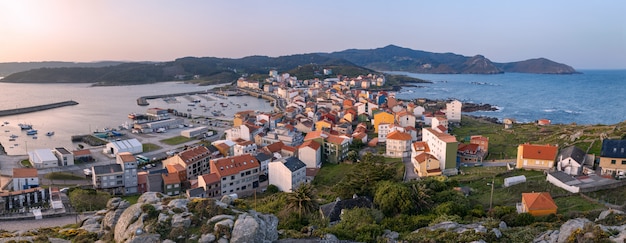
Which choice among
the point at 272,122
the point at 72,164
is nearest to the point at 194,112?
the point at 272,122

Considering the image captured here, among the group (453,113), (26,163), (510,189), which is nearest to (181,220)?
(510,189)

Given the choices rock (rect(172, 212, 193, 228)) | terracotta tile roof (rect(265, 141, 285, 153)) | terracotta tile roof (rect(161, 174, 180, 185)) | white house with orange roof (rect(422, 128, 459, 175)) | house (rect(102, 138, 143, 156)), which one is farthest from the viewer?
house (rect(102, 138, 143, 156))

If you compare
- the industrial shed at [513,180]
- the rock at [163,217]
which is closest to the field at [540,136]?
the industrial shed at [513,180]

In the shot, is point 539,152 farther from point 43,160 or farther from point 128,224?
point 43,160

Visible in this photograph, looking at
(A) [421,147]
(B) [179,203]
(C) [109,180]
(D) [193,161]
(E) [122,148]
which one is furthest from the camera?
(E) [122,148]

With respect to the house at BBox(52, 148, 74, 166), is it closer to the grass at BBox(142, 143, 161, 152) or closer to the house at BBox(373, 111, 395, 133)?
the grass at BBox(142, 143, 161, 152)

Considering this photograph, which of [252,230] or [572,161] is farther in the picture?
[572,161]

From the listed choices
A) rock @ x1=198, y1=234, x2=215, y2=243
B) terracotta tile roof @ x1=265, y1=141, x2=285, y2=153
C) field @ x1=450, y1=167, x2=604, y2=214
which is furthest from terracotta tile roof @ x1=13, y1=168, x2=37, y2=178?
field @ x1=450, y1=167, x2=604, y2=214
